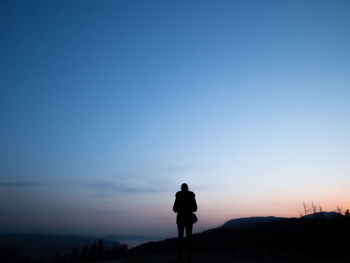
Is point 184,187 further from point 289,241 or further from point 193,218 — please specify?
point 289,241

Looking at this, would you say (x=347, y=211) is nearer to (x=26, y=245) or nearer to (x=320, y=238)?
(x=320, y=238)

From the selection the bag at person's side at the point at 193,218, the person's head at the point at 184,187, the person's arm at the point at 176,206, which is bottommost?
the bag at person's side at the point at 193,218

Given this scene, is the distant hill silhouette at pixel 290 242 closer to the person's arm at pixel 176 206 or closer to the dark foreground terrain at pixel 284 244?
the dark foreground terrain at pixel 284 244

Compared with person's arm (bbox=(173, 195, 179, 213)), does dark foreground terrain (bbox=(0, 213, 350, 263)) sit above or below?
below

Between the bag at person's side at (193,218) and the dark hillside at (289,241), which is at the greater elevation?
the bag at person's side at (193,218)

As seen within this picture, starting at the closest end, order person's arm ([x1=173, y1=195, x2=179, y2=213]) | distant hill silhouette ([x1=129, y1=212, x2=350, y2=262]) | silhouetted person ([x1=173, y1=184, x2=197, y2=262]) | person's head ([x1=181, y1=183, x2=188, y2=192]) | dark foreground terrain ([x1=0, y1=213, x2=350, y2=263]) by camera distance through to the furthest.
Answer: dark foreground terrain ([x1=0, y1=213, x2=350, y2=263])
distant hill silhouette ([x1=129, y1=212, x2=350, y2=262])
silhouetted person ([x1=173, y1=184, x2=197, y2=262])
person's arm ([x1=173, y1=195, x2=179, y2=213])
person's head ([x1=181, y1=183, x2=188, y2=192])

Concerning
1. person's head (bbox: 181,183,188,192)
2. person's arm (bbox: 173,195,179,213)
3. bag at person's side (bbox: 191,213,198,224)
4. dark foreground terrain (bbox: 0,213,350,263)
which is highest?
person's head (bbox: 181,183,188,192)

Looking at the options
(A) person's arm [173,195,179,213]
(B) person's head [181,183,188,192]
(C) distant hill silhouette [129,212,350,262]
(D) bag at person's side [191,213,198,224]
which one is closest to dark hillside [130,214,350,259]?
(C) distant hill silhouette [129,212,350,262]

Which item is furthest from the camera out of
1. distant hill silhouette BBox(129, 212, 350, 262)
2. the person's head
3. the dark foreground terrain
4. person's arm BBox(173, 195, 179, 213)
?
the person's head

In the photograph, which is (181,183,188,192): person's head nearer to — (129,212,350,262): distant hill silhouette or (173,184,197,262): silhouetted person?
(173,184,197,262): silhouetted person

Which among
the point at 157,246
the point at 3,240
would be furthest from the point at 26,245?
the point at 157,246

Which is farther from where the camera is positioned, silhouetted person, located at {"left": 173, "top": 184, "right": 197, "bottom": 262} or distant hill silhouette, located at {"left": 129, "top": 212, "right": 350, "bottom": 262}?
silhouetted person, located at {"left": 173, "top": 184, "right": 197, "bottom": 262}

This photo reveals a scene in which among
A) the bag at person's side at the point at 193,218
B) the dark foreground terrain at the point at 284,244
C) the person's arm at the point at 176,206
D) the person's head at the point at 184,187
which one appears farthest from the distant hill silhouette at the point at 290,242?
the person's head at the point at 184,187

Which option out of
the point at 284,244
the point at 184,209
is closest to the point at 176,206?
the point at 184,209
